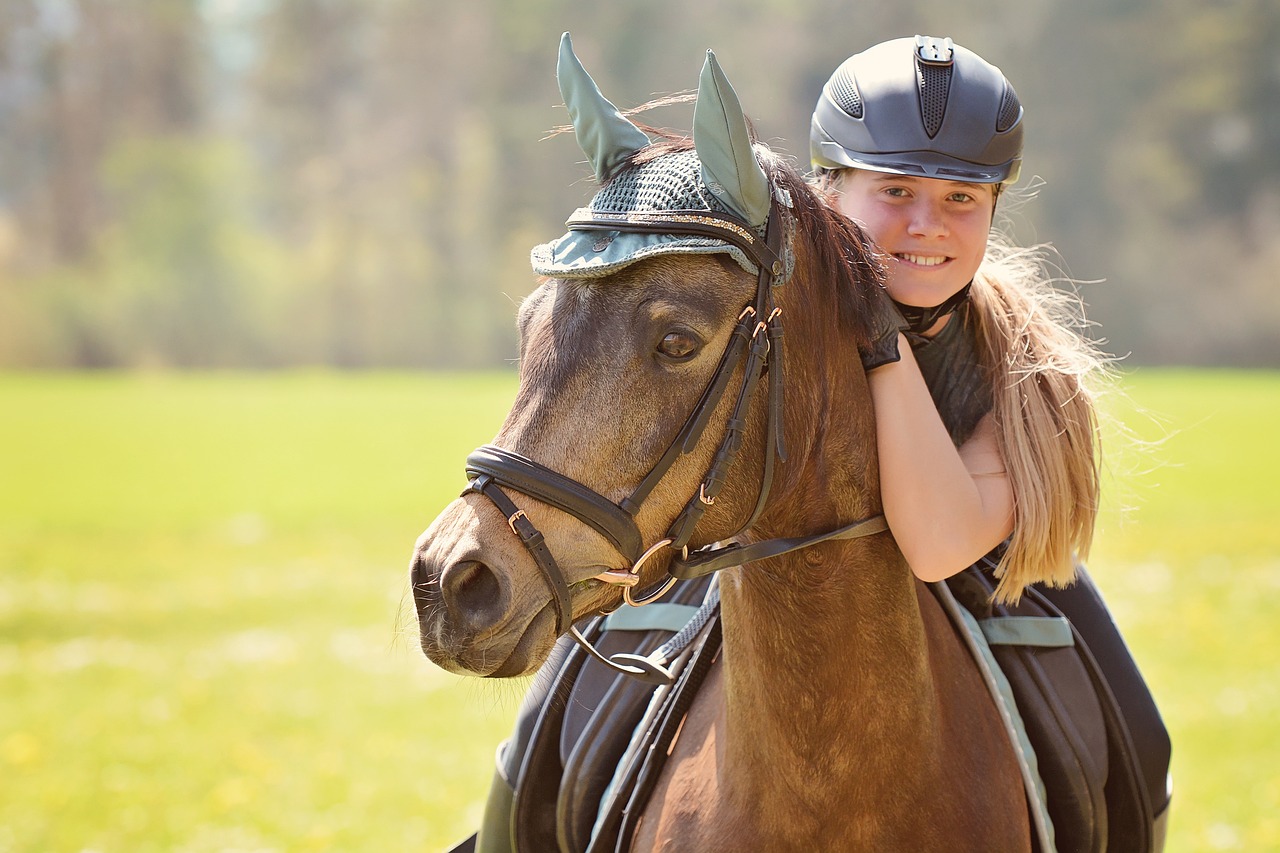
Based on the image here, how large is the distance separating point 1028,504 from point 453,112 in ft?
181

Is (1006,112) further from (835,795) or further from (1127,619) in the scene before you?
(1127,619)

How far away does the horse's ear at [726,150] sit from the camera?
2322 millimetres

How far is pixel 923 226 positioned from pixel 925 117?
0.95 feet

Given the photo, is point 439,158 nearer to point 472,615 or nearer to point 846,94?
point 846,94

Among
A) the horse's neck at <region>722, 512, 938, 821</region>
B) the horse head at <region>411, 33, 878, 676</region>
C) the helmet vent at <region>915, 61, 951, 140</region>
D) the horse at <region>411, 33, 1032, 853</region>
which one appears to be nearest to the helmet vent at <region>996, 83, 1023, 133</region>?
the helmet vent at <region>915, 61, 951, 140</region>

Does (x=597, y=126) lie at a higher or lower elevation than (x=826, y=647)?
higher

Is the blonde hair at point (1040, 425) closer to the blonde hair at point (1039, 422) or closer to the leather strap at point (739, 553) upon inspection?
the blonde hair at point (1039, 422)

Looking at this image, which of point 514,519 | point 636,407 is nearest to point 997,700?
point 636,407

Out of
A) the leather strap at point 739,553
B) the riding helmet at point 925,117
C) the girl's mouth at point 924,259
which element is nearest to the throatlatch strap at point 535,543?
the leather strap at point 739,553

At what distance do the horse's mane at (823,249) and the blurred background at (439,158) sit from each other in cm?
3994

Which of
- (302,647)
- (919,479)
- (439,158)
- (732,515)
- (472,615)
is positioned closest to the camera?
(472,615)

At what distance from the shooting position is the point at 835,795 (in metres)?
2.70

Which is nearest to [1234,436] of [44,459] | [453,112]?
[44,459]

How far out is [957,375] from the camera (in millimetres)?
3172
